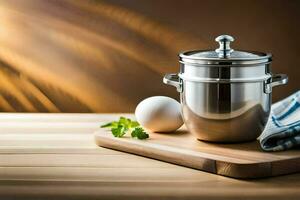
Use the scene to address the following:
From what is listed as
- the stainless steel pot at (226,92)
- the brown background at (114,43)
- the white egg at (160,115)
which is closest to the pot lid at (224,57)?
the stainless steel pot at (226,92)

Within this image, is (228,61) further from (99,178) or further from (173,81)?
(99,178)

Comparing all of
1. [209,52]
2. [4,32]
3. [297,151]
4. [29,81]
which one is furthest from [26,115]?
→ [297,151]

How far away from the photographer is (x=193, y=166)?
118cm

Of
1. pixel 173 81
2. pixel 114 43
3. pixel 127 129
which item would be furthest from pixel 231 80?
pixel 114 43

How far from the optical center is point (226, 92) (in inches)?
48.4

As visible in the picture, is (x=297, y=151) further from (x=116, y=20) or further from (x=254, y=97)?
(x=116, y=20)

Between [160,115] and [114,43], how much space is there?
39 cm

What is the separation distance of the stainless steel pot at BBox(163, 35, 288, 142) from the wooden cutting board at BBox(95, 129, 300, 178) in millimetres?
32

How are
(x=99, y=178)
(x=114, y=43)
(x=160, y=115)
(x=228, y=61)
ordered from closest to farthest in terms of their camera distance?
(x=99, y=178) → (x=228, y=61) → (x=160, y=115) → (x=114, y=43)

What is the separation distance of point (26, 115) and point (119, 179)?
2.15ft

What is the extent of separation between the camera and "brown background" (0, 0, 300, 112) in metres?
1.67

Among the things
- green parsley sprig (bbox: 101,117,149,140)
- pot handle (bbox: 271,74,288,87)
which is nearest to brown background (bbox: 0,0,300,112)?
green parsley sprig (bbox: 101,117,149,140)

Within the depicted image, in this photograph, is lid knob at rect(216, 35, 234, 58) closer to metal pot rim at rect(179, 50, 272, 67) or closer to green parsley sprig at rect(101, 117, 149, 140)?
metal pot rim at rect(179, 50, 272, 67)

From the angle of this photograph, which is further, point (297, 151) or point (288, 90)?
point (288, 90)
